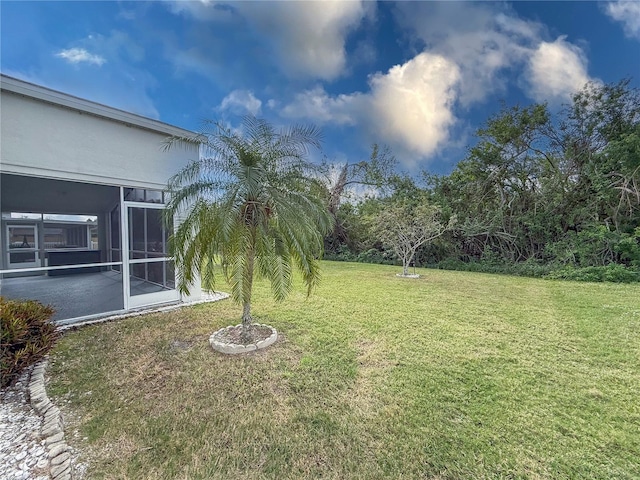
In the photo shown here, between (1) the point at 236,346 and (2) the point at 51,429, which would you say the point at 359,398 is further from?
(2) the point at 51,429

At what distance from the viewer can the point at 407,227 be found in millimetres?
11852

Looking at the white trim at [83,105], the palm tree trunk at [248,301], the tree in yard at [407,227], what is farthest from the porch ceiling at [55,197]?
the tree in yard at [407,227]

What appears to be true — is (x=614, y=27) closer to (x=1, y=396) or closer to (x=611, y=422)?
(x=611, y=422)

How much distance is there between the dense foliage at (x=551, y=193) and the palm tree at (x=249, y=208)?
11803mm

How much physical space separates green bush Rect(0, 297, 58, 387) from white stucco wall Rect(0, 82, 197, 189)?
8.21 ft

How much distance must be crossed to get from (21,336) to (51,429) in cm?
160

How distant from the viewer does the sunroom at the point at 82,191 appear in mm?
4652

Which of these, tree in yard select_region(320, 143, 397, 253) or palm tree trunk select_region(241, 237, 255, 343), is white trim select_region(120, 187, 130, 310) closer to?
palm tree trunk select_region(241, 237, 255, 343)

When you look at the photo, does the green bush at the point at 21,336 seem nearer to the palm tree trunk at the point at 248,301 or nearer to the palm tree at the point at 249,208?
the palm tree at the point at 249,208

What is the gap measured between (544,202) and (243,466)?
15.7m

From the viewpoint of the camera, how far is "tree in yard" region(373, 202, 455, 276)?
11562 millimetres

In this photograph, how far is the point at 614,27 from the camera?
7578mm

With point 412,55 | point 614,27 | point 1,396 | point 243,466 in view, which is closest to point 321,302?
point 243,466

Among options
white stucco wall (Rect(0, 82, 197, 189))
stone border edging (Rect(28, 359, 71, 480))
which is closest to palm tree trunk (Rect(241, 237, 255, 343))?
stone border edging (Rect(28, 359, 71, 480))
